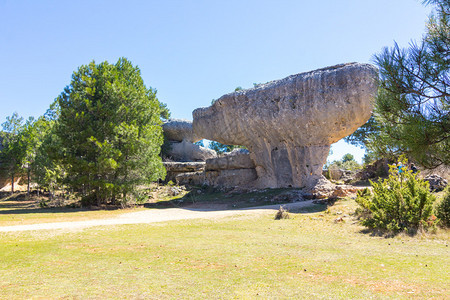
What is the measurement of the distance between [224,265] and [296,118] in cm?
1578

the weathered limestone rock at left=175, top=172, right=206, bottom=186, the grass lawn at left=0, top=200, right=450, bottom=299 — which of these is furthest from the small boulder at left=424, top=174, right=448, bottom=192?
the weathered limestone rock at left=175, top=172, right=206, bottom=186

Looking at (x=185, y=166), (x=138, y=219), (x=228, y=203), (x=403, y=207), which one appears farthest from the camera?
(x=185, y=166)

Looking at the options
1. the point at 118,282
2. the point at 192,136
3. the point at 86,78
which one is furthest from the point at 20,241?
the point at 192,136

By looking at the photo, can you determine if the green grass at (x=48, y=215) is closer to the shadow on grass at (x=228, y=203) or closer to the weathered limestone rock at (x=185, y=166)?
the shadow on grass at (x=228, y=203)

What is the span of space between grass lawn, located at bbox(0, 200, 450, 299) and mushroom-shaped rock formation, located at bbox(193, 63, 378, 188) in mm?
10868

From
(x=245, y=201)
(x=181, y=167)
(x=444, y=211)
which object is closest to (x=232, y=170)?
(x=245, y=201)

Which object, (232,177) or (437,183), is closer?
(437,183)

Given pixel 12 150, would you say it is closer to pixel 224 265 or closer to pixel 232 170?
pixel 232 170

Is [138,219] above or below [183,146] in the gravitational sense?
below

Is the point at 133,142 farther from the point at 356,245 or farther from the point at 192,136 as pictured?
the point at 192,136

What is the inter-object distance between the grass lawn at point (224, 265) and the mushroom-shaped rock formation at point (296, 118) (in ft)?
35.7

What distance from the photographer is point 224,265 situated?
5539 millimetres

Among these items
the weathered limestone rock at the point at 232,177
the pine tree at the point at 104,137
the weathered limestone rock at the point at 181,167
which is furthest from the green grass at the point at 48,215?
the weathered limestone rock at the point at 181,167

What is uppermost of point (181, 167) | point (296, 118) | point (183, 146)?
point (183, 146)
